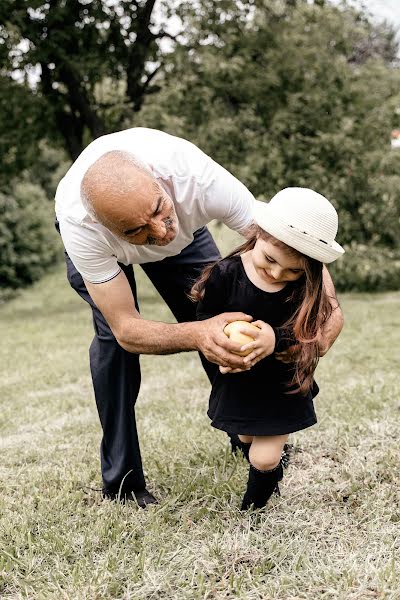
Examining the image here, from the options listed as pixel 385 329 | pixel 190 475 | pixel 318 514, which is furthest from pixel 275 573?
pixel 385 329

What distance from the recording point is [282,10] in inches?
508

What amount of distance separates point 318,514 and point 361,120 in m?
10.9

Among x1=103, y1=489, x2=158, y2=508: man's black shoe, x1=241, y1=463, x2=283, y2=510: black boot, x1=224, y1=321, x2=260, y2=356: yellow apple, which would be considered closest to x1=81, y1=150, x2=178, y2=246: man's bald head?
x1=224, y1=321, x2=260, y2=356: yellow apple

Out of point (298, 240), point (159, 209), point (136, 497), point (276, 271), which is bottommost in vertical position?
point (136, 497)

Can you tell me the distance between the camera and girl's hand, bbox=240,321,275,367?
262cm

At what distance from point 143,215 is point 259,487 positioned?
1261mm

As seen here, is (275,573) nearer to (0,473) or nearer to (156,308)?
(0,473)

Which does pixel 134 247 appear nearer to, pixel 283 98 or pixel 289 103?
pixel 289 103

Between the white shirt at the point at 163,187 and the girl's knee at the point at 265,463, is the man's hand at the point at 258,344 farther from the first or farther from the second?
the white shirt at the point at 163,187

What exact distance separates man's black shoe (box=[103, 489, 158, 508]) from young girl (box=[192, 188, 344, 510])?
643 millimetres

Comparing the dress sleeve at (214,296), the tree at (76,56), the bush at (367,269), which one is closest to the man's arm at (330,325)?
the dress sleeve at (214,296)

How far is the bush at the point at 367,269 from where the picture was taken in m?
13.3

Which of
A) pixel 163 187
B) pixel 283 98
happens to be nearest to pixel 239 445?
pixel 163 187

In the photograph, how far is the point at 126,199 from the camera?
2555 millimetres
